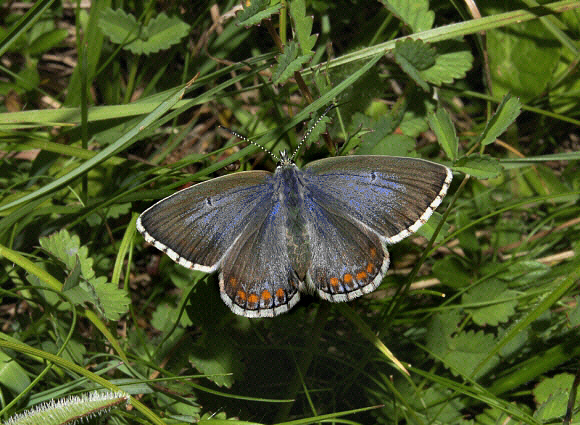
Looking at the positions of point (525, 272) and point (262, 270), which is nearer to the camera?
point (262, 270)

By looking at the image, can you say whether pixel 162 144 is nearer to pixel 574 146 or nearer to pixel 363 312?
pixel 363 312

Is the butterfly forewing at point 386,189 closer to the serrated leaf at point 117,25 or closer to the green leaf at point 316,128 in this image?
the green leaf at point 316,128

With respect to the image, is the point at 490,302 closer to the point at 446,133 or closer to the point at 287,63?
the point at 446,133

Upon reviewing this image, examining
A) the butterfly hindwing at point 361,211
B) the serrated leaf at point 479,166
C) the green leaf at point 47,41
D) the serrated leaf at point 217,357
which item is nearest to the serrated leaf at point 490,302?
the serrated leaf at point 479,166

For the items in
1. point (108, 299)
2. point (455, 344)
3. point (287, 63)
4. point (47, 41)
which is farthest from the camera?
point (47, 41)

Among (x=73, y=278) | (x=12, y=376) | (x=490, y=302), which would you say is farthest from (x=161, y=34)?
(x=490, y=302)

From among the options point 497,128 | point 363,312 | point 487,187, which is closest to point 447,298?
point 363,312
